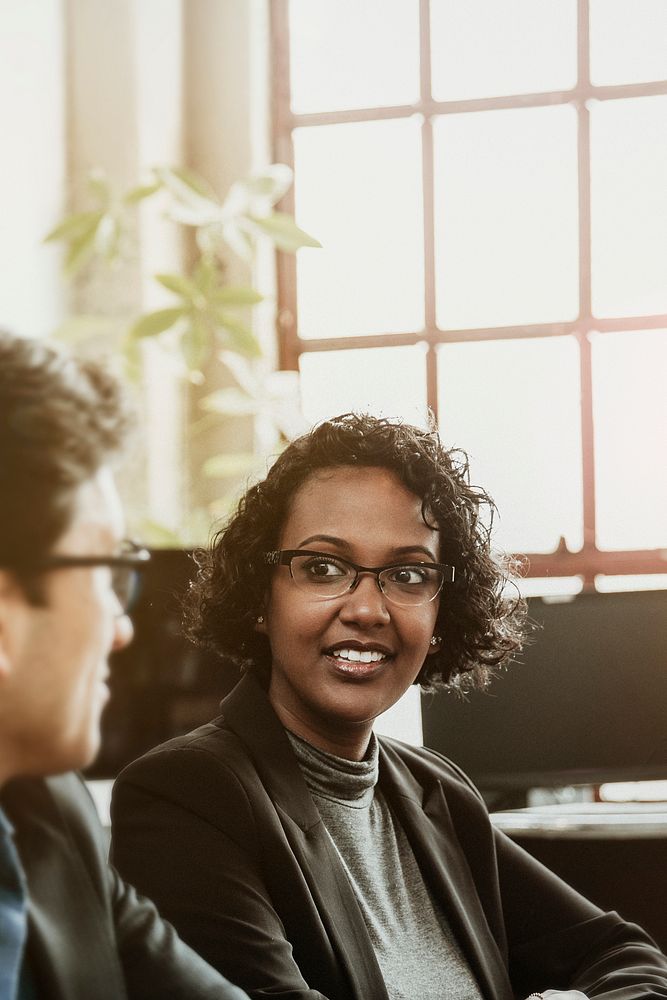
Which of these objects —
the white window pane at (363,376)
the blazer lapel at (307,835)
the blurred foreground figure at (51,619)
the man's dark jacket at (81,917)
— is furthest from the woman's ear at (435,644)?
the white window pane at (363,376)

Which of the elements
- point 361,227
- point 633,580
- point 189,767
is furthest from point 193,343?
point 189,767

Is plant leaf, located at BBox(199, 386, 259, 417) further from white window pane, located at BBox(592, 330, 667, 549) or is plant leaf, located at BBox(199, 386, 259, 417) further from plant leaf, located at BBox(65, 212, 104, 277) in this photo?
white window pane, located at BBox(592, 330, 667, 549)

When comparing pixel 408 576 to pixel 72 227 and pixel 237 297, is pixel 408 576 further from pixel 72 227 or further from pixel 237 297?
pixel 237 297

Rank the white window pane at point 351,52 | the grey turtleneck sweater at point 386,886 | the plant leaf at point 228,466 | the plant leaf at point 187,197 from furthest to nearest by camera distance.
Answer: the white window pane at point 351,52
the plant leaf at point 228,466
the plant leaf at point 187,197
the grey turtleneck sweater at point 386,886

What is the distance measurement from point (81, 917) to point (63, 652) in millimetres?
168

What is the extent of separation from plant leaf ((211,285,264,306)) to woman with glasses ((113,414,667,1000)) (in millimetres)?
812

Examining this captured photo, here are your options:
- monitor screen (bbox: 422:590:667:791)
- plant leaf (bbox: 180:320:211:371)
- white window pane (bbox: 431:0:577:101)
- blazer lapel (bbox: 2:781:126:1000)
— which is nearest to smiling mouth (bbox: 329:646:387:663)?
blazer lapel (bbox: 2:781:126:1000)

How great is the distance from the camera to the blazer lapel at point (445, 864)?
1.10 meters

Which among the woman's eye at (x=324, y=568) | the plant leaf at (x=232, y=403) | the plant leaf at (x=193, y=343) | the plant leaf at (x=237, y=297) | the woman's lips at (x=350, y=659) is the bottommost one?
the woman's lips at (x=350, y=659)

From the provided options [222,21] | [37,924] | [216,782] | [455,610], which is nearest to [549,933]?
[455,610]

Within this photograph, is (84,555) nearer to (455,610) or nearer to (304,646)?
(304,646)

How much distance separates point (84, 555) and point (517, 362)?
1.88 metres

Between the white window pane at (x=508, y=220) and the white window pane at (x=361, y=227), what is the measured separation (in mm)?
59

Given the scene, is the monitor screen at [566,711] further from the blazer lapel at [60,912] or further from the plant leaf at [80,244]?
the blazer lapel at [60,912]
